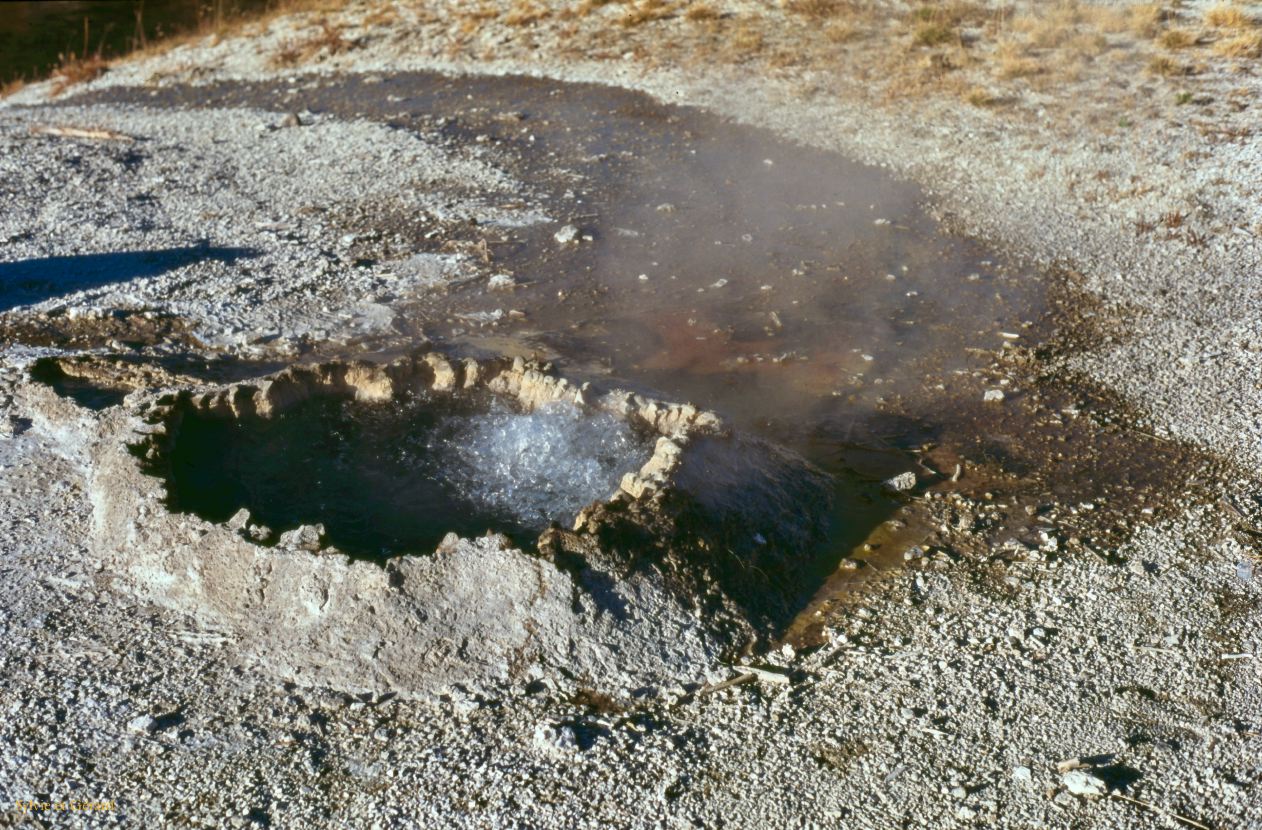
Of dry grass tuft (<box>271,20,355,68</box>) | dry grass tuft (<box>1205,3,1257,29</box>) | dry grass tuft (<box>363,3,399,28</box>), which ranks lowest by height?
dry grass tuft (<box>1205,3,1257,29</box>)

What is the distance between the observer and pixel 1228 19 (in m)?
10.5

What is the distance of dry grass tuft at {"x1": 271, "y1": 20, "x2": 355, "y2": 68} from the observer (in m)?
12.6

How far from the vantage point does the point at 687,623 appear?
428 centimetres

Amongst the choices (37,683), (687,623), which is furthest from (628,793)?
(37,683)

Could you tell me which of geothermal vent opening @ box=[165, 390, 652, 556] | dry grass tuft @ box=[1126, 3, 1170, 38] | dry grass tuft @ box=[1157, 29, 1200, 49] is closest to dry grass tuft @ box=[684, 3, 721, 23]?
dry grass tuft @ box=[1126, 3, 1170, 38]

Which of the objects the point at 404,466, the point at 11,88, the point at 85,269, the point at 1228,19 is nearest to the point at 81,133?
the point at 85,269

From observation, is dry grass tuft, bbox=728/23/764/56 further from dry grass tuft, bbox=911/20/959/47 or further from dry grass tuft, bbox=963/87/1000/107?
dry grass tuft, bbox=963/87/1000/107

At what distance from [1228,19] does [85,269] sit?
31.5ft

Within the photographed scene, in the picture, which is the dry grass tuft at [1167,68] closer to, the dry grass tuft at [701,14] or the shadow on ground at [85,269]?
the dry grass tuft at [701,14]

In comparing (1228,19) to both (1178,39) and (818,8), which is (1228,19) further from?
(818,8)

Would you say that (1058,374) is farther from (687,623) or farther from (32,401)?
(32,401)

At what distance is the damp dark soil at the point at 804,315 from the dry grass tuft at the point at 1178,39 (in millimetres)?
3385

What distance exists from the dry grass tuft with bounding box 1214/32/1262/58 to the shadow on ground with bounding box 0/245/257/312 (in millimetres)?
8186

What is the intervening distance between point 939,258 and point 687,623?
4305mm
